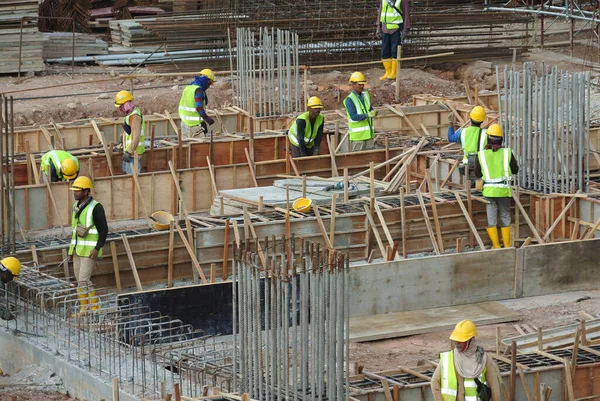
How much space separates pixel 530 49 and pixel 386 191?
1367 cm

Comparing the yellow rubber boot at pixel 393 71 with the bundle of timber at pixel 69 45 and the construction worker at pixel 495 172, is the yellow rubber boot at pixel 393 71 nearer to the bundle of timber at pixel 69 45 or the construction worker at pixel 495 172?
the bundle of timber at pixel 69 45

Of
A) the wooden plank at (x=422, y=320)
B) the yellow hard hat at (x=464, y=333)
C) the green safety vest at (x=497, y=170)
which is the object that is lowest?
the wooden plank at (x=422, y=320)

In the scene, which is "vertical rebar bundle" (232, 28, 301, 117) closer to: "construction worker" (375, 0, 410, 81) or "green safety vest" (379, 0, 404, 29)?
"construction worker" (375, 0, 410, 81)

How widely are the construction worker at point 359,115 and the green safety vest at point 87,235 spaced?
21.4 feet

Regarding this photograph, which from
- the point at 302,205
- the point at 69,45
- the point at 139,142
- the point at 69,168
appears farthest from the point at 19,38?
the point at 302,205

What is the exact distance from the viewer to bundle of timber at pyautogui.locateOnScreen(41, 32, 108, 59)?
31753 millimetres

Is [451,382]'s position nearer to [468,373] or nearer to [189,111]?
[468,373]

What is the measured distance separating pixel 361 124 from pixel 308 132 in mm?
903

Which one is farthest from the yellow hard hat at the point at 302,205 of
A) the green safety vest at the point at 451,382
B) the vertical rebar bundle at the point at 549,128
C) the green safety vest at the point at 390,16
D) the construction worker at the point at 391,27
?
the green safety vest at the point at 390,16

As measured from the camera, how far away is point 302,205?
1875 centimetres

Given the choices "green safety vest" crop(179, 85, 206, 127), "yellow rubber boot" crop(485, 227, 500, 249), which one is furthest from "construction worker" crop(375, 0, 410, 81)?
"yellow rubber boot" crop(485, 227, 500, 249)

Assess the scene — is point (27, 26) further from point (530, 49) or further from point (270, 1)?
point (530, 49)

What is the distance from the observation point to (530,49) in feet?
107

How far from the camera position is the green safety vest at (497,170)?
1869cm
